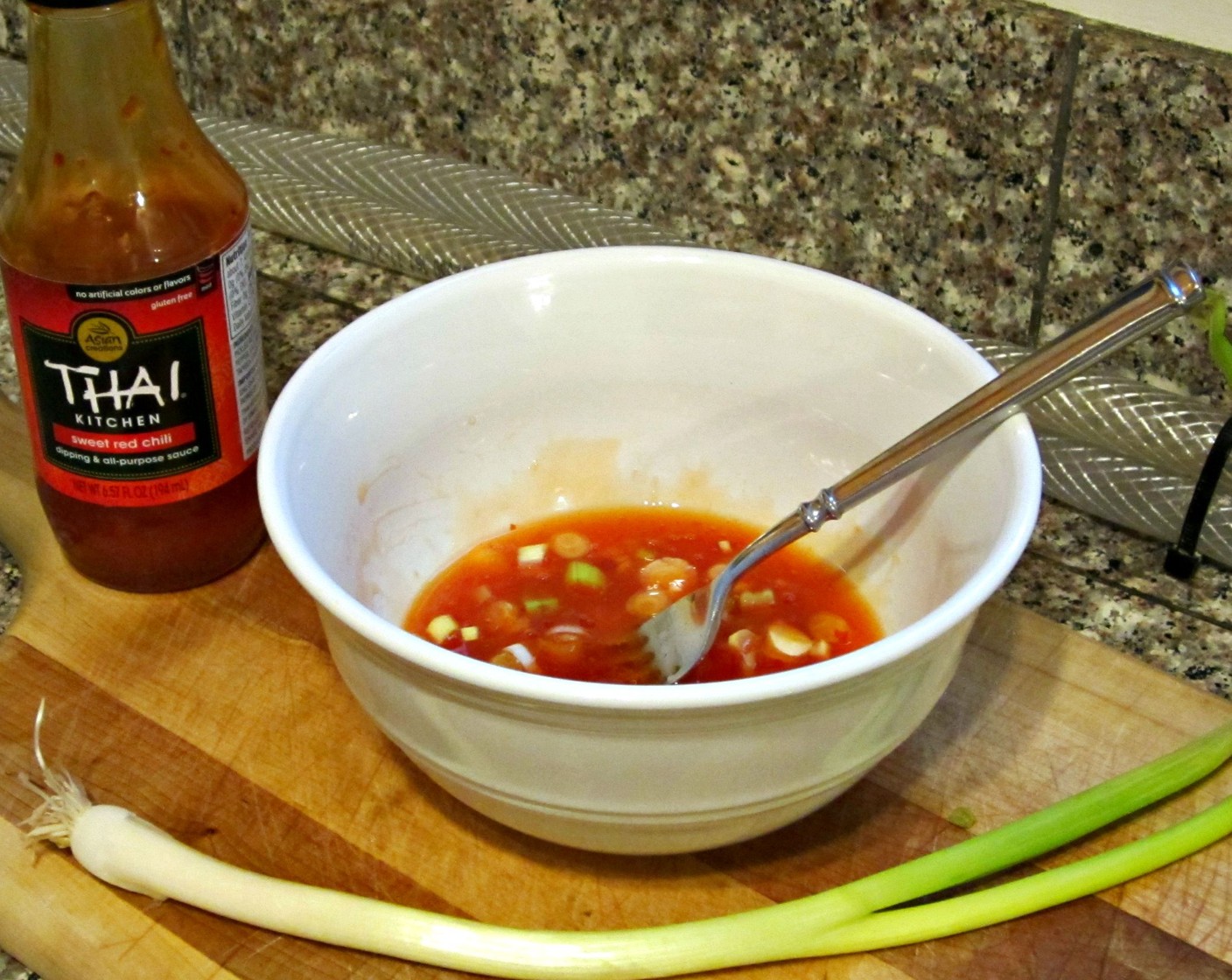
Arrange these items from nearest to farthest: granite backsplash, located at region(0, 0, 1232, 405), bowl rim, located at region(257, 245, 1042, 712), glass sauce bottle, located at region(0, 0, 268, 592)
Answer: bowl rim, located at region(257, 245, 1042, 712)
glass sauce bottle, located at region(0, 0, 268, 592)
granite backsplash, located at region(0, 0, 1232, 405)

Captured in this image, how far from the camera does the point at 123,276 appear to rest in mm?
1077

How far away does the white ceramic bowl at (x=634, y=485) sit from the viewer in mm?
850

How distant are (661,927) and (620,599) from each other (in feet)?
0.87

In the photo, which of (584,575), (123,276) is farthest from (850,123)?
(123,276)

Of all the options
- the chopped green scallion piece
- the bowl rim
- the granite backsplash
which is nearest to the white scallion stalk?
the bowl rim

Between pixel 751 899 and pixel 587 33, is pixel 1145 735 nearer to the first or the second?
pixel 751 899

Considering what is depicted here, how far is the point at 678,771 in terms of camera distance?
86 centimetres

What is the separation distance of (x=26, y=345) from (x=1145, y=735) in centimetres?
86

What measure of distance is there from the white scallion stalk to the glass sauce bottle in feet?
0.81

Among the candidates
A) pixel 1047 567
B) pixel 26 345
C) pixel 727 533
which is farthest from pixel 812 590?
pixel 26 345

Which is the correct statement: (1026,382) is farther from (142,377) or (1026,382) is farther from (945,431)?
(142,377)

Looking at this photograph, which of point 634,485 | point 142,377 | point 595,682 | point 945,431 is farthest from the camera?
point 634,485

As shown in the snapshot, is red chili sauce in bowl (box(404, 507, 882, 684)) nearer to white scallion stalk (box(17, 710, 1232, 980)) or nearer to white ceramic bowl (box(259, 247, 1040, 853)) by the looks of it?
white ceramic bowl (box(259, 247, 1040, 853))

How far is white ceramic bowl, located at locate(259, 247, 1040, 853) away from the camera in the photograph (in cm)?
85
